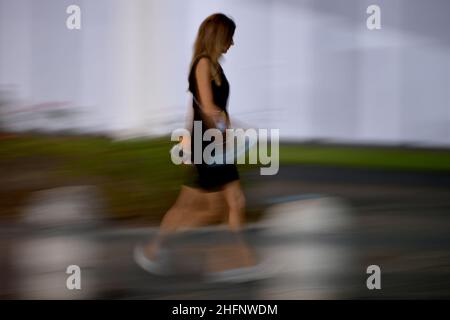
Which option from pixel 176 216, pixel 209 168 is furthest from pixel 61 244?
pixel 209 168

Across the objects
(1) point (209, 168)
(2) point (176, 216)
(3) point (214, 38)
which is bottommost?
(2) point (176, 216)

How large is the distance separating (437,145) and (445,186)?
276 millimetres

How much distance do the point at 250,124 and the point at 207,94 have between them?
1.17 feet

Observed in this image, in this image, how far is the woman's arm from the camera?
21.5 ft

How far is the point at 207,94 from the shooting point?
657cm

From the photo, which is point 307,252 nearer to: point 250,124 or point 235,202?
point 235,202

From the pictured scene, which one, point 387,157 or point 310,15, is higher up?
point 310,15

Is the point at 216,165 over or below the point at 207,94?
below

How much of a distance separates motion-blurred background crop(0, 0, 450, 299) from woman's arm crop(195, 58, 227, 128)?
0.13 metres

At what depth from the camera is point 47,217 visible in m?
6.85

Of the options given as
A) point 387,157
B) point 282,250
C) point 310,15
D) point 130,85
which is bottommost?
point 282,250

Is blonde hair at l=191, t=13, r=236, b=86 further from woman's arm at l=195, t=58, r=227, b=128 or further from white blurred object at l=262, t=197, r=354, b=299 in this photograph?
white blurred object at l=262, t=197, r=354, b=299

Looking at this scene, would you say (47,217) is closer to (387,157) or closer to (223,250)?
(223,250)
